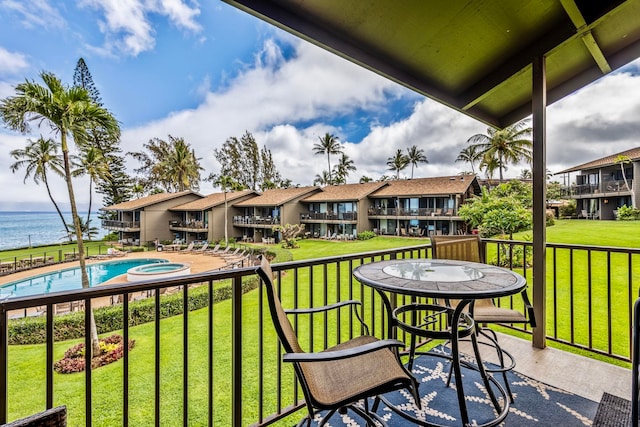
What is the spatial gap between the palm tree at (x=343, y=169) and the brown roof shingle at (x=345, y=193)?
12.1 meters

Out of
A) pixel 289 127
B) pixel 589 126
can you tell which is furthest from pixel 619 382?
pixel 289 127

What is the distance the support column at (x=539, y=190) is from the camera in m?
2.83

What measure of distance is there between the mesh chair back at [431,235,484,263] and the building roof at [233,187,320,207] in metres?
21.0

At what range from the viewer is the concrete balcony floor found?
2312 mm

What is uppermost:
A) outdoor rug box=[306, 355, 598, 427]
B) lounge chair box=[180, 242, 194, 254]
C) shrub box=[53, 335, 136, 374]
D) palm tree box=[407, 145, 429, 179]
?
palm tree box=[407, 145, 429, 179]

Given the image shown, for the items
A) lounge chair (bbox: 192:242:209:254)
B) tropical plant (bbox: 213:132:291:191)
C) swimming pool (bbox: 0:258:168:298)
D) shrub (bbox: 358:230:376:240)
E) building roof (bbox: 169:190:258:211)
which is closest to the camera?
swimming pool (bbox: 0:258:168:298)

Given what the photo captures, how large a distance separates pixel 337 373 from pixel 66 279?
736 inches

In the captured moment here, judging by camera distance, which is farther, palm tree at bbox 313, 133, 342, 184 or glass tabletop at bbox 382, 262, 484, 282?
palm tree at bbox 313, 133, 342, 184

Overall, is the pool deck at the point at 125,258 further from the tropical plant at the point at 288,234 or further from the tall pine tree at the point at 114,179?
the tall pine tree at the point at 114,179

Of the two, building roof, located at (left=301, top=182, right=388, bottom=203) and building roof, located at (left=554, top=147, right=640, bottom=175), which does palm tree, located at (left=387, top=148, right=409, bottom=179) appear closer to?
building roof, located at (left=301, top=182, right=388, bottom=203)

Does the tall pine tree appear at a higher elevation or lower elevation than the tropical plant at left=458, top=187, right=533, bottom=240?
higher

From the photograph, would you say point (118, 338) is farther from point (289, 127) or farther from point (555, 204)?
point (289, 127)

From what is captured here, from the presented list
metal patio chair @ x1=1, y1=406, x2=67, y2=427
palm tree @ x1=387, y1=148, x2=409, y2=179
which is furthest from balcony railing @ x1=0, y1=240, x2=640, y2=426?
palm tree @ x1=387, y1=148, x2=409, y2=179

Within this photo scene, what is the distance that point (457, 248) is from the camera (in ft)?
9.62
